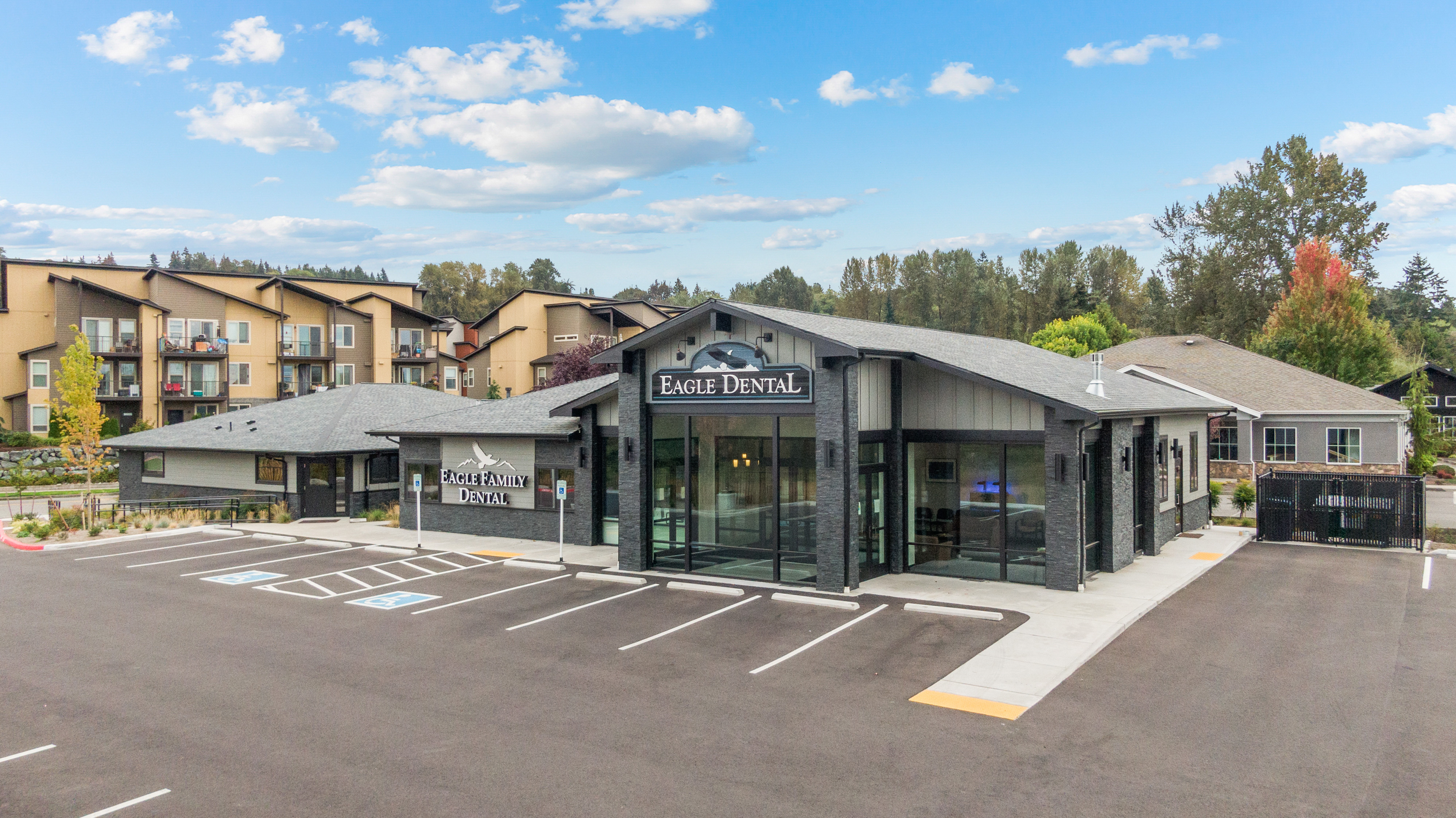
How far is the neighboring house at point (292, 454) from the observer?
27.6m

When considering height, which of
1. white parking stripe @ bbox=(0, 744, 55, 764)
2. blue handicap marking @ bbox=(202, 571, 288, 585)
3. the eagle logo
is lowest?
white parking stripe @ bbox=(0, 744, 55, 764)

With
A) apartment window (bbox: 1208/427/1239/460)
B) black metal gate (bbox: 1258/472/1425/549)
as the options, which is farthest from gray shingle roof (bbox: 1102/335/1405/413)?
black metal gate (bbox: 1258/472/1425/549)

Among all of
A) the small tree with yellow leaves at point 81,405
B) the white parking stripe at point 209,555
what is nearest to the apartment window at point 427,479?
the white parking stripe at point 209,555

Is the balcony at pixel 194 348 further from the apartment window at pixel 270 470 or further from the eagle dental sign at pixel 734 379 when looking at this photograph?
the eagle dental sign at pixel 734 379

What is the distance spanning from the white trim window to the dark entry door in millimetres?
30888

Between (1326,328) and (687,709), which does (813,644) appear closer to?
(687,709)

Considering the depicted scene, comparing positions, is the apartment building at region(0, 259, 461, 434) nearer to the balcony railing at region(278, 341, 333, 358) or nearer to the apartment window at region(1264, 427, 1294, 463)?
the balcony railing at region(278, 341, 333, 358)

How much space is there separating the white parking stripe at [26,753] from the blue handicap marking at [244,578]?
9.03 metres

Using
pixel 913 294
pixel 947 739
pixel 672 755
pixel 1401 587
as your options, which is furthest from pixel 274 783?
pixel 913 294

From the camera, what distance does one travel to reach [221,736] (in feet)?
30.5

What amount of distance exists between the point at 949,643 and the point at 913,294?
268ft

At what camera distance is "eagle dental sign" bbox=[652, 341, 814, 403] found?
53.8 ft

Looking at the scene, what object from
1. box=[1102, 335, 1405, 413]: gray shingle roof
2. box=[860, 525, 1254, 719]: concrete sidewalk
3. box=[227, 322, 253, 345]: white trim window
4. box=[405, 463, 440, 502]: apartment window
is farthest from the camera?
box=[227, 322, 253, 345]: white trim window

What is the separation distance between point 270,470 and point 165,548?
5.72 m
